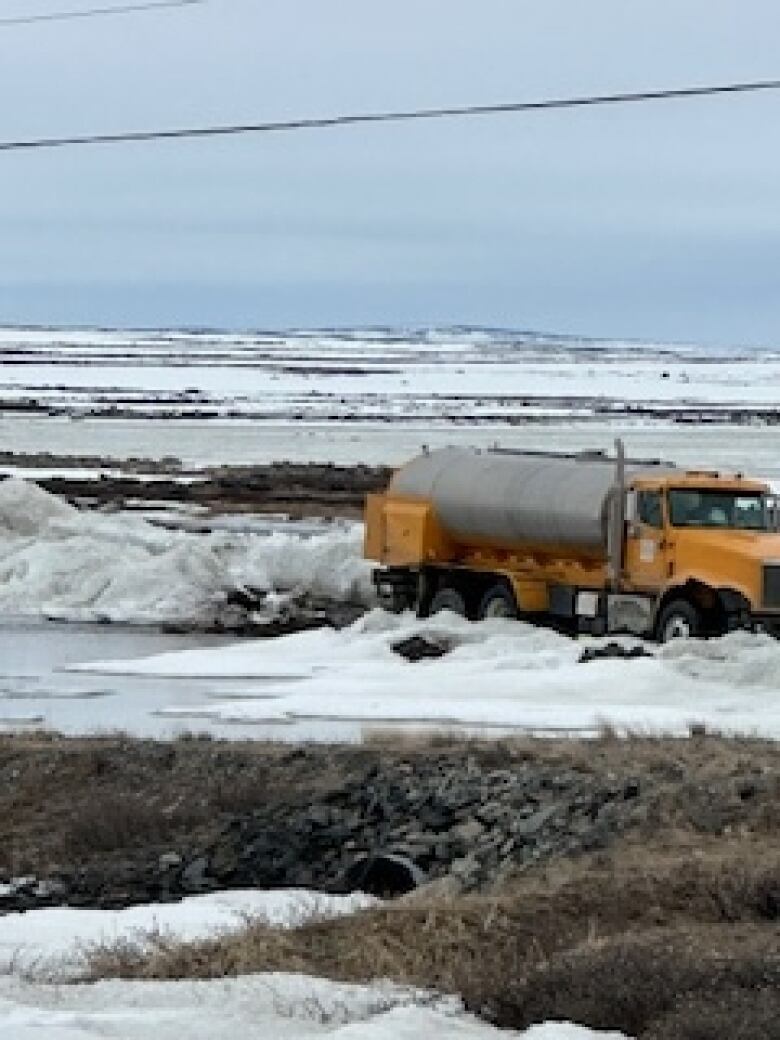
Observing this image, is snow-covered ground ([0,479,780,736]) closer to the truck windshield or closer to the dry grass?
the truck windshield

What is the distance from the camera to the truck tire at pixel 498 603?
1142 inches

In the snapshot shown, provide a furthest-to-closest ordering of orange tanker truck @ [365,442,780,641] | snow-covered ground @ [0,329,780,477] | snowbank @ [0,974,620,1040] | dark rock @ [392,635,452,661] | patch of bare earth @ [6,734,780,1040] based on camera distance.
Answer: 1. snow-covered ground @ [0,329,780,477]
2. dark rock @ [392,635,452,661]
3. orange tanker truck @ [365,442,780,641]
4. patch of bare earth @ [6,734,780,1040]
5. snowbank @ [0,974,620,1040]

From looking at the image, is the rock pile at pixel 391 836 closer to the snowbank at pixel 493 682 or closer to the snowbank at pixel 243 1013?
the snowbank at pixel 493 682

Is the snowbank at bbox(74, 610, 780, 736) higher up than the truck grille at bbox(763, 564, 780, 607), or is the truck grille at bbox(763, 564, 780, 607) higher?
the truck grille at bbox(763, 564, 780, 607)

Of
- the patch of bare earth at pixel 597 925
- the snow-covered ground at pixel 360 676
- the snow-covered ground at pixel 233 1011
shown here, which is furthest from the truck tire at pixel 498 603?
the snow-covered ground at pixel 233 1011

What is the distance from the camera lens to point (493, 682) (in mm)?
24125

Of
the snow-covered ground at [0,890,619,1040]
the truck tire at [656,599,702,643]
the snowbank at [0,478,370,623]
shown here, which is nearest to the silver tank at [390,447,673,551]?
the truck tire at [656,599,702,643]

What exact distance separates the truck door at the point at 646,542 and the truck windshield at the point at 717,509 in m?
0.18

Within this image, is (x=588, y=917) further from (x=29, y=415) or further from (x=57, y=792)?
(x=29, y=415)

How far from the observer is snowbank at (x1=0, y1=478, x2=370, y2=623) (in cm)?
3381

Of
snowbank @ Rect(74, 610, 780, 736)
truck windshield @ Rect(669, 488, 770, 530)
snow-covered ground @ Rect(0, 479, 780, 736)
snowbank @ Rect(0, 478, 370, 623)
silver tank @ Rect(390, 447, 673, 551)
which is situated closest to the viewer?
snowbank @ Rect(74, 610, 780, 736)

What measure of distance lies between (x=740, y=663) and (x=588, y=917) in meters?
13.4

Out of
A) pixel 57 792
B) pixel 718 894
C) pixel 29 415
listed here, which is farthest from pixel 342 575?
pixel 29 415

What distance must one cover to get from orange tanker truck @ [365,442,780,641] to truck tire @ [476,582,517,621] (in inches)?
0.9
